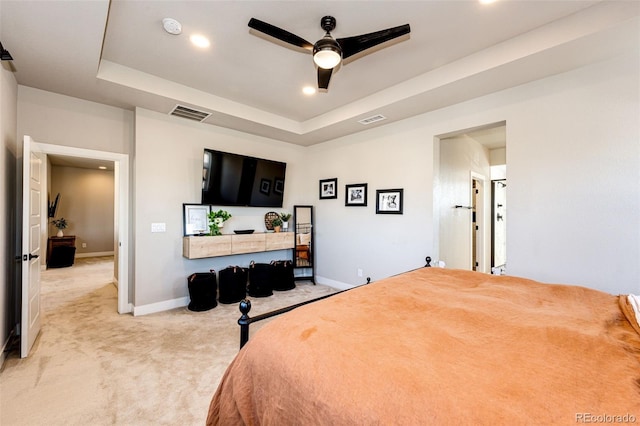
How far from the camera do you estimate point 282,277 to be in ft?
15.0

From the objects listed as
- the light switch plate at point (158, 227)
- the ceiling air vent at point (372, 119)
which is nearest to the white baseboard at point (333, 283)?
the ceiling air vent at point (372, 119)

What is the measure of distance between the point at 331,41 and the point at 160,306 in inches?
148

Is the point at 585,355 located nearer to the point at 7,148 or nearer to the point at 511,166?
the point at 511,166

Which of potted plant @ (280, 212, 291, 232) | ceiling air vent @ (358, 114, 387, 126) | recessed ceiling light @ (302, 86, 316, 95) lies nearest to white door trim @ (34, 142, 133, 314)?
potted plant @ (280, 212, 291, 232)

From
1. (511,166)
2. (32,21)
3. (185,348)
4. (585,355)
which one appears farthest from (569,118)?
(32,21)

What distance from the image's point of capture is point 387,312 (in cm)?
135

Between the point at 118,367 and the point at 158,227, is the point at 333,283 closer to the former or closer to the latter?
the point at 158,227

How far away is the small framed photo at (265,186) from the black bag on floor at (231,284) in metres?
1.36

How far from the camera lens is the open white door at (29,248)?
2.42 meters

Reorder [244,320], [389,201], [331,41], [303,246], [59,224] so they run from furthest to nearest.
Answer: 1. [59,224]
2. [303,246]
3. [389,201]
4. [331,41]
5. [244,320]

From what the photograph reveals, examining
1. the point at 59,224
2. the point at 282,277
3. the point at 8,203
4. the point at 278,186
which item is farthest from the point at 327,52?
the point at 59,224

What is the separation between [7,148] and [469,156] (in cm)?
637

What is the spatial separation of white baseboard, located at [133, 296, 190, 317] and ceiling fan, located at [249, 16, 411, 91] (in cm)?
349

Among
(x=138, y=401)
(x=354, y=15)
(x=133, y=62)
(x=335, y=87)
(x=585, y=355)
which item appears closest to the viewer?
(x=585, y=355)
